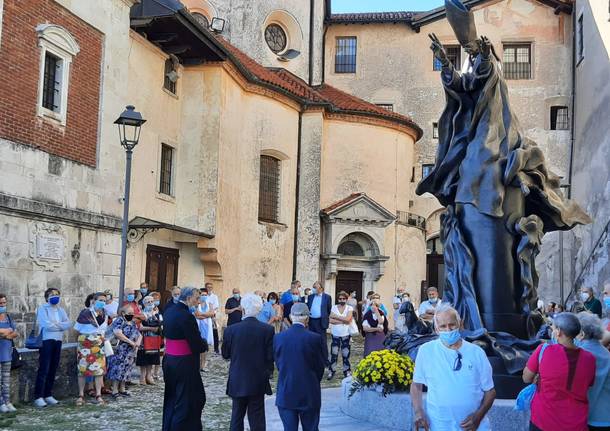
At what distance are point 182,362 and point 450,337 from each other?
372cm

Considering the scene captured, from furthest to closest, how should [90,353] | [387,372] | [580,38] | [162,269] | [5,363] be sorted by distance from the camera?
[580,38] < [162,269] < [90,353] < [5,363] < [387,372]

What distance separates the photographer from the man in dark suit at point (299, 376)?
6496mm

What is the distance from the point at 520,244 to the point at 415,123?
81.9 feet

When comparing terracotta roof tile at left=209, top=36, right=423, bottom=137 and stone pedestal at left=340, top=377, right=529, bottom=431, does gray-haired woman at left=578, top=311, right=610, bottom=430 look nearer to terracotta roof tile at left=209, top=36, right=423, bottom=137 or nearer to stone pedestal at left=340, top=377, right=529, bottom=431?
stone pedestal at left=340, top=377, right=529, bottom=431

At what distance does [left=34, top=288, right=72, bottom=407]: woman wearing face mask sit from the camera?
1116cm

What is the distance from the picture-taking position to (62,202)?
15.9m

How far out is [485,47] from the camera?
28.5 feet

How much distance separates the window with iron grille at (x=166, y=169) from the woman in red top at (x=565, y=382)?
18.0 meters

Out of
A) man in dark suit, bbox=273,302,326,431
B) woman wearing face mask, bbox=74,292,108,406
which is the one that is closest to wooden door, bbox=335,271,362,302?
woman wearing face mask, bbox=74,292,108,406

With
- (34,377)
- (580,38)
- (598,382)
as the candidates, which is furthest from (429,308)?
(580,38)

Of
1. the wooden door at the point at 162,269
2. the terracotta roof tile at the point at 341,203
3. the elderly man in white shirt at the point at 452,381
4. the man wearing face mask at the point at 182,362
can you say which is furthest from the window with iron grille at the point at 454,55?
the elderly man in white shirt at the point at 452,381

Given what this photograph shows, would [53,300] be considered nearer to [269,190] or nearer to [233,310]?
[233,310]

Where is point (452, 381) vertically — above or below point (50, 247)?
below

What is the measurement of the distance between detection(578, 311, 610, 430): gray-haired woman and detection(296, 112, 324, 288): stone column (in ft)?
75.1
